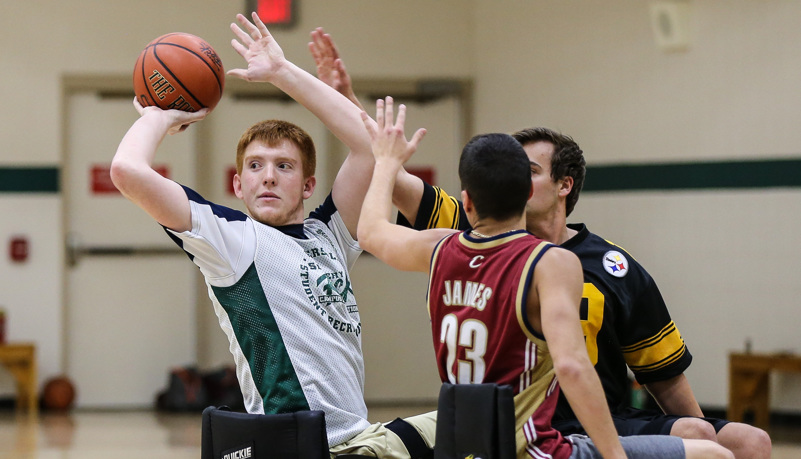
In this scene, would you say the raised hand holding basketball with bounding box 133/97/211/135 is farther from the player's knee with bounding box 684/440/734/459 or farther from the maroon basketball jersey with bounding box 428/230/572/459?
the player's knee with bounding box 684/440/734/459

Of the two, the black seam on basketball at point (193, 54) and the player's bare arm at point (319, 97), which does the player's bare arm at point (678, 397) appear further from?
the black seam on basketball at point (193, 54)

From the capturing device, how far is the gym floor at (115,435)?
6.71 metres

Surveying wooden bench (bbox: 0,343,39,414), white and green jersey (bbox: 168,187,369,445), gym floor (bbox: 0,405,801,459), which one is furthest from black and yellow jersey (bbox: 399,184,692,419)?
wooden bench (bbox: 0,343,39,414)

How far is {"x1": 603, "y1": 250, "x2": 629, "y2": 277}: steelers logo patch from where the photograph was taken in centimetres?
325

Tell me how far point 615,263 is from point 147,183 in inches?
61.4

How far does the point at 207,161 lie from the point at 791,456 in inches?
245

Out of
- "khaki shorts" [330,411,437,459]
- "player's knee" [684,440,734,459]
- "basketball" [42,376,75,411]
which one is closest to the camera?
"player's knee" [684,440,734,459]

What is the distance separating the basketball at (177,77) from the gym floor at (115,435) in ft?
12.2

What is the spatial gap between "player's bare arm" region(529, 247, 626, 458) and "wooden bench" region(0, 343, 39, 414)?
26.6 ft

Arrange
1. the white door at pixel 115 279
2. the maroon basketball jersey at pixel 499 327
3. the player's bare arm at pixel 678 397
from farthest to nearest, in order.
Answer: the white door at pixel 115 279 < the player's bare arm at pixel 678 397 < the maroon basketball jersey at pixel 499 327

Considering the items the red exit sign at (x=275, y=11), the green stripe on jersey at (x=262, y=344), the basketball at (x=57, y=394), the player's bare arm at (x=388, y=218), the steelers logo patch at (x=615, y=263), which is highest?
the red exit sign at (x=275, y=11)

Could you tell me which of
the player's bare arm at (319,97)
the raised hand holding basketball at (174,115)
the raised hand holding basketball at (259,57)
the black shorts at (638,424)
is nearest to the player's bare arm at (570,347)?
the black shorts at (638,424)

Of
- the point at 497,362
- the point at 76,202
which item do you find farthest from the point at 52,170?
the point at 497,362

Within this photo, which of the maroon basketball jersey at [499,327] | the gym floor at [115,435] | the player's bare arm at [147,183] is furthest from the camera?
the gym floor at [115,435]
